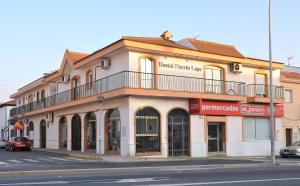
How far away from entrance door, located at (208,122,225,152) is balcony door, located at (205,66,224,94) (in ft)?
7.54

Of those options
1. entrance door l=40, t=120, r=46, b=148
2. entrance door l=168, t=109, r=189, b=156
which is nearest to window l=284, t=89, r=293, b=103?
entrance door l=168, t=109, r=189, b=156

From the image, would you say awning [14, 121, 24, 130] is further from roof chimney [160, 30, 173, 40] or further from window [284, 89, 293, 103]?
window [284, 89, 293, 103]

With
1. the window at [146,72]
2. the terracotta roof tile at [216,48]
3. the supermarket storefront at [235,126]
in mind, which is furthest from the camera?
the terracotta roof tile at [216,48]

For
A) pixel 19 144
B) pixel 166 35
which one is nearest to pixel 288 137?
pixel 166 35

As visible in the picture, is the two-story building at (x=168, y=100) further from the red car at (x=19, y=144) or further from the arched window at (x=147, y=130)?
the red car at (x=19, y=144)

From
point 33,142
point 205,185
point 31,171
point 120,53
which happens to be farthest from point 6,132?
point 205,185

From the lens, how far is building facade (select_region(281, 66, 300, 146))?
3322 cm

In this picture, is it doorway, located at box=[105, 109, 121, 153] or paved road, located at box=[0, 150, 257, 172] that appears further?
doorway, located at box=[105, 109, 121, 153]

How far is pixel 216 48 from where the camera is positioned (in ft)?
101

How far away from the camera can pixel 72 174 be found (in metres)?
16.0

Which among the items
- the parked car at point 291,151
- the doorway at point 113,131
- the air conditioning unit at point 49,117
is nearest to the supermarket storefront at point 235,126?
the parked car at point 291,151

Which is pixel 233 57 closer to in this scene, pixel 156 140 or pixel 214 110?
pixel 214 110

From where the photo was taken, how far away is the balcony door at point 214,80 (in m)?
27.9

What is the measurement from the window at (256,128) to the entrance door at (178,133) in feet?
17.3
